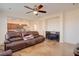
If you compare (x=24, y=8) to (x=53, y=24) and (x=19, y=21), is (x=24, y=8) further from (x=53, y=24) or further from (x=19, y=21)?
(x=53, y=24)

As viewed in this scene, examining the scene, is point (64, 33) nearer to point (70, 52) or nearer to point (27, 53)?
point (70, 52)

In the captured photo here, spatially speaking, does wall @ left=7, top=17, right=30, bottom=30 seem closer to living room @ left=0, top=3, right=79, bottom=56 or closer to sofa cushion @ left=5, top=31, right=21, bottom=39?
living room @ left=0, top=3, right=79, bottom=56

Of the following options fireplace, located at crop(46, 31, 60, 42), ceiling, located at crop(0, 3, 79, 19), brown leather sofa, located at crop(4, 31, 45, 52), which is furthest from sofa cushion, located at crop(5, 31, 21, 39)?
fireplace, located at crop(46, 31, 60, 42)

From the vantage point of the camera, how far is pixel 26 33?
6.13 ft

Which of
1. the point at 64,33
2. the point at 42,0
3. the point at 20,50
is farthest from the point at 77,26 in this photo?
the point at 20,50

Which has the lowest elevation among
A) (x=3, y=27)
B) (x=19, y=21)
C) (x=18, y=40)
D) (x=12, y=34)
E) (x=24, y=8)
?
(x=18, y=40)

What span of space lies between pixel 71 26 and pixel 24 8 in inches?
39.2

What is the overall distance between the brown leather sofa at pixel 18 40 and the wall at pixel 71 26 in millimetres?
520

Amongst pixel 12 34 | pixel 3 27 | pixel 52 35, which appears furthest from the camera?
pixel 52 35

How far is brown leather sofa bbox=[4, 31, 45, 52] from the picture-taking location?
5.50 ft

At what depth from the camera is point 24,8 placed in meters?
1.65

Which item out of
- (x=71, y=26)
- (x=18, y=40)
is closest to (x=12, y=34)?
(x=18, y=40)

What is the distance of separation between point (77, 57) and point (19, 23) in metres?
1.20

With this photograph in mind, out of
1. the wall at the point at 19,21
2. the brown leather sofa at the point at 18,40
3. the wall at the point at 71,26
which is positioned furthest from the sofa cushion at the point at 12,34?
the wall at the point at 71,26
